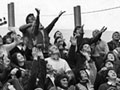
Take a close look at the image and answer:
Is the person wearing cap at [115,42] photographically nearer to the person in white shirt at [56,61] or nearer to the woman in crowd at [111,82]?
the woman in crowd at [111,82]

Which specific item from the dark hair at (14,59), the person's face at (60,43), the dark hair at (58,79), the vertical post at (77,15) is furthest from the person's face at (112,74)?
the vertical post at (77,15)

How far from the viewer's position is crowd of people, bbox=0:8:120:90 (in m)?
14.6

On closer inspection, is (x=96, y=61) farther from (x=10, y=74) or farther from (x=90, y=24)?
(x=90, y=24)

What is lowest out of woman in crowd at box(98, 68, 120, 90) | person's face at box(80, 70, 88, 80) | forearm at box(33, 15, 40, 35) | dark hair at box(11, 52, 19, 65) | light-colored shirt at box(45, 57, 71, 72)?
woman in crowd at box(98, 68, 120, 90)

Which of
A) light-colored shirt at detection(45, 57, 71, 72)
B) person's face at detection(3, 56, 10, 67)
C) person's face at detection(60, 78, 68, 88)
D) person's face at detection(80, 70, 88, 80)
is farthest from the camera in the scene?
light-colored shirt at detection(45, 57, 71, 72)

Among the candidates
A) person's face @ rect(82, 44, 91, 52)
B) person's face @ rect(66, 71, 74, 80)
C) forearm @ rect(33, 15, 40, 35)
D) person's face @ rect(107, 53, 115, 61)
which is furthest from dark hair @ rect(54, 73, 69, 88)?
person's face @ rect(107, 53, 115, 61)

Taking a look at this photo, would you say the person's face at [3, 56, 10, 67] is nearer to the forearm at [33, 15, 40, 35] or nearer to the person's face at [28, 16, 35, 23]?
the forearm at [33, 15, 40, 35]

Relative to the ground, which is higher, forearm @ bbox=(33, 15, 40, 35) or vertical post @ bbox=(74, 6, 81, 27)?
forearm @ bbox=(33, 15, 40, 35)

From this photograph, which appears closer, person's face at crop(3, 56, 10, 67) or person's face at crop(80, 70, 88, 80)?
person's face at crop(3, 56, 10, 67)

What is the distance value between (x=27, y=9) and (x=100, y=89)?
26.7ft

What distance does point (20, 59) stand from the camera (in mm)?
15180

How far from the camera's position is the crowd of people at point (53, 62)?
14.6 m

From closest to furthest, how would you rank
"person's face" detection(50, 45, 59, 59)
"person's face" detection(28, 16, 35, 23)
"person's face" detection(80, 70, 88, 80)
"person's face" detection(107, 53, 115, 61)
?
"person's face" detection(80, 70, 88, 80) → "person's face" detection(50, 45, 59, 59) → "person's face" detection(28, 16, 35, 23) → "person's face" detection(107, 53, 115, 61)

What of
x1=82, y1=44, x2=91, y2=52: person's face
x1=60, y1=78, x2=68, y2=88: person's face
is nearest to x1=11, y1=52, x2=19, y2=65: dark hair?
x1=60, y1=78, x2=68, y2=88: person's face
